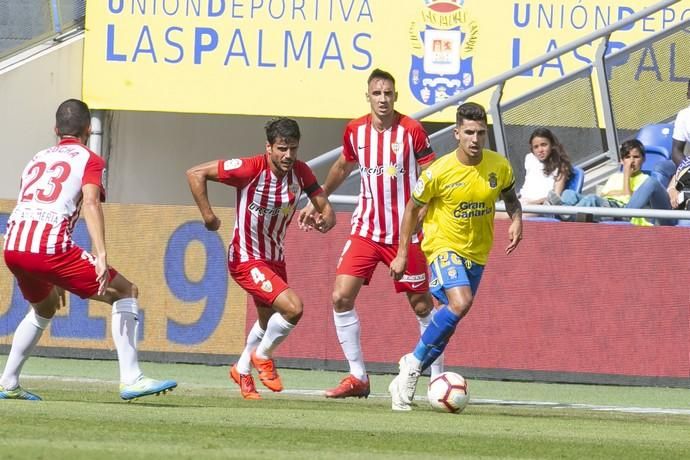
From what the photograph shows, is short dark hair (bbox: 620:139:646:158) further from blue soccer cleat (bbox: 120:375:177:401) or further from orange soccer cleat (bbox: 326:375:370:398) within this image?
blue soccer cleat (bbox: 120:375:177:401)

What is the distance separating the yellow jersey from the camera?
9.92m

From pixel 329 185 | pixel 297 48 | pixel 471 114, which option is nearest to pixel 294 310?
pixel 329 185

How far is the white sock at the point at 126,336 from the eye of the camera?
903 centimetres

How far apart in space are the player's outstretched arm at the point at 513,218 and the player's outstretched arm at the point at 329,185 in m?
1.42

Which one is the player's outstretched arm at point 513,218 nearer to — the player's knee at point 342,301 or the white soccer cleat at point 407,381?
the white soccer cleat at point 407,381

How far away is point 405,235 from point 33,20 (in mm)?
9481

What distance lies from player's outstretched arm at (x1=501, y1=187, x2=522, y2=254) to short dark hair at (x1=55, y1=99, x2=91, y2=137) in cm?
286

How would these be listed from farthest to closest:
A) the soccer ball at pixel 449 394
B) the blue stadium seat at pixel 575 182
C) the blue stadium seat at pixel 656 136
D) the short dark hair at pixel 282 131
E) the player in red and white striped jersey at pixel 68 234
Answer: the blue stadium seat at pixel 656 136 < the blue stadium seat at pixel 575 182 < the short dark hair at pixel 282 131 < the soccer ball at pixel 449 394 < the player in red and white striped jersey at pixel 68 234

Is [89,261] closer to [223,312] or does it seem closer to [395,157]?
[395,157]

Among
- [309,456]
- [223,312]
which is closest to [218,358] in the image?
[223,312]

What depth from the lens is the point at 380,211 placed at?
11039 millimetres

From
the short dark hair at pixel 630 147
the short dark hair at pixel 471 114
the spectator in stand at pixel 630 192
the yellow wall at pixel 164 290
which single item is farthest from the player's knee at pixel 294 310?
the short dark hair at pixel 630 147

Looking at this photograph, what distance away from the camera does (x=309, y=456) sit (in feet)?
22.1

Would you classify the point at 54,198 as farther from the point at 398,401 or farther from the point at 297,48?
the point at 297,48
